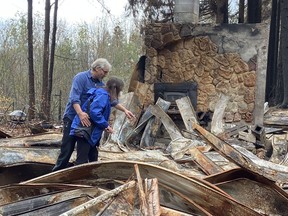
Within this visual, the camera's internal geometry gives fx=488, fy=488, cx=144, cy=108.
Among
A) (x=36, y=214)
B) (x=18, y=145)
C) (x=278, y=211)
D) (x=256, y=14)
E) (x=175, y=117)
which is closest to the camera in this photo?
(x=36, y=214)

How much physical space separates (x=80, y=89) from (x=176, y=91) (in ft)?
17.5

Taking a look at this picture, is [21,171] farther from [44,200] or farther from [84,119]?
[44,200]

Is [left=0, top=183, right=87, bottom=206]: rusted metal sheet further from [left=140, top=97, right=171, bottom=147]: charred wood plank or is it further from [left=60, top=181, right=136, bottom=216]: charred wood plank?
[left=140, top=97, right=171, bottom=147]: charred wood plank

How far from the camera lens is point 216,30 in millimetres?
11117

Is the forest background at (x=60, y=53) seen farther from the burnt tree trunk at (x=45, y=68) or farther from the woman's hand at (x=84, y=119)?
the woman's hand at (x=84, y=119)

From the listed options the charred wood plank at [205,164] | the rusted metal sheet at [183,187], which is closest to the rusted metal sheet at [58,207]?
the rusted metal sheet at [183,187]

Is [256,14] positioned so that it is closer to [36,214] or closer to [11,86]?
[11,86]

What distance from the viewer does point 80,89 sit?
245 inches

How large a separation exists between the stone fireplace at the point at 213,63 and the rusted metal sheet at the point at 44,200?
7.36 metres

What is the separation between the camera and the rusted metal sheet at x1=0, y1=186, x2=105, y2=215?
13.0ft

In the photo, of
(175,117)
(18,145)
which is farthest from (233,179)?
(175,117)

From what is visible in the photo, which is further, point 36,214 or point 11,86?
point 11,86

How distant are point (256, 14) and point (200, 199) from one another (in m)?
14.9

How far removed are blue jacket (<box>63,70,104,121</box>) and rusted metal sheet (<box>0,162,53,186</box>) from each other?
0.93 m
